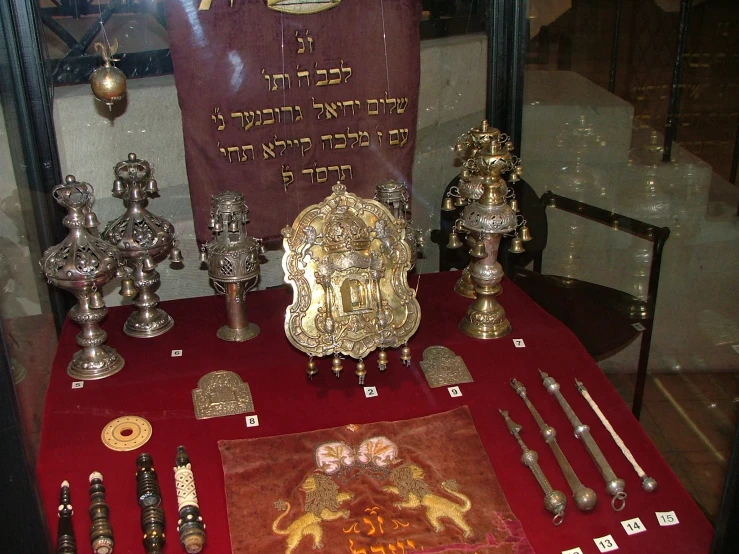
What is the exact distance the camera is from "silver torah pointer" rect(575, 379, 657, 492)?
2215mm

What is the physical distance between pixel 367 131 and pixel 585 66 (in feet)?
3.45

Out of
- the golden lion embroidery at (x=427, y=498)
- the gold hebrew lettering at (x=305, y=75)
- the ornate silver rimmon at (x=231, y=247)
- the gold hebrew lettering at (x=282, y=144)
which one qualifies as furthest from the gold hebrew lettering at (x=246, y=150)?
the golden lion embroidery at (x=427, y=498)

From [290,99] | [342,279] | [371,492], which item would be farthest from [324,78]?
[371,492]

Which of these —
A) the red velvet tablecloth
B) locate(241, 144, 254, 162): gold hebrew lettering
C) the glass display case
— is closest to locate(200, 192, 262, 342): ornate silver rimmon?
the glass display case

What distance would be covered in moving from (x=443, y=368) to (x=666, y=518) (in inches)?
35.1

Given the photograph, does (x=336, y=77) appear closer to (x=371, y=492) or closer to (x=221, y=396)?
(x=221, y=396)

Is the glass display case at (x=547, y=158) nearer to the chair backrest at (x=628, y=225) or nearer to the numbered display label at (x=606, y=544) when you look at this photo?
the chair backrest at (x=628, y=225)

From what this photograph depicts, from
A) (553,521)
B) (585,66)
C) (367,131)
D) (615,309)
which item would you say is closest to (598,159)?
(585,66)

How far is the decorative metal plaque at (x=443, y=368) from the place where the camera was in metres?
2.69

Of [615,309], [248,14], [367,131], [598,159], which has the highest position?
[248,14]

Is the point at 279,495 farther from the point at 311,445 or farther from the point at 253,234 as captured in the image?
the point at 253,234

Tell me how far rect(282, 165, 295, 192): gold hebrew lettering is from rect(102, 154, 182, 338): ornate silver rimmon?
1.86ft

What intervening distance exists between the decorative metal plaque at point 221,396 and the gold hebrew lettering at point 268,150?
969mm

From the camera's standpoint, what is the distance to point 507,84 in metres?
3.51
